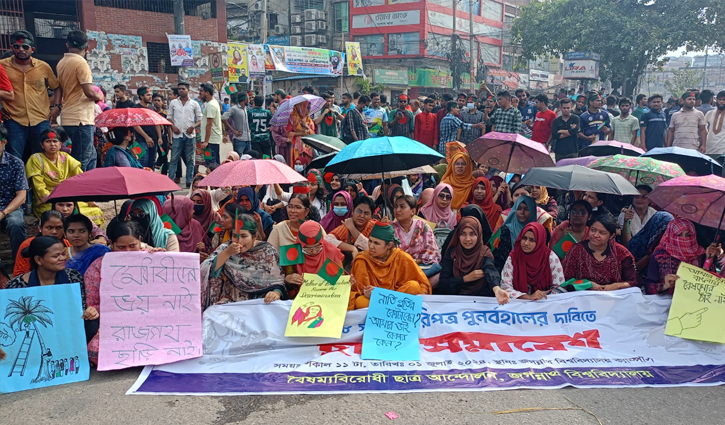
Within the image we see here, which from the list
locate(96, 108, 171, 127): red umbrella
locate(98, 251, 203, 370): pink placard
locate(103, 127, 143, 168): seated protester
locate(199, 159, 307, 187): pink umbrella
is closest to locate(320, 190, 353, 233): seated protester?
locate(199, 159, 307, 187): pink umbrella

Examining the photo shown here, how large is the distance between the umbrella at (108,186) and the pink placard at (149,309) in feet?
1.90

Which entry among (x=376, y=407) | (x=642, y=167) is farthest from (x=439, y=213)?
(x=376, y=407)

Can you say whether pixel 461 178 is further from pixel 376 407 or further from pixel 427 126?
pixel 427 126

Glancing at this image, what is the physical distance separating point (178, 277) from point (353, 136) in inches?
248

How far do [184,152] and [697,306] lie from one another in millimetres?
8002

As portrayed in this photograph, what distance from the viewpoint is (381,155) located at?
4934mm

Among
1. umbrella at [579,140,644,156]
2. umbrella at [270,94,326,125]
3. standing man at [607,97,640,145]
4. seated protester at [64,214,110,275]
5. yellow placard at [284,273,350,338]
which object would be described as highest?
umbrella at [270,94,326,125]

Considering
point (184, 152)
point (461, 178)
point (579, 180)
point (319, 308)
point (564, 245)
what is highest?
point (579, 180)

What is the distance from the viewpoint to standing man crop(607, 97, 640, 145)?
999 cm

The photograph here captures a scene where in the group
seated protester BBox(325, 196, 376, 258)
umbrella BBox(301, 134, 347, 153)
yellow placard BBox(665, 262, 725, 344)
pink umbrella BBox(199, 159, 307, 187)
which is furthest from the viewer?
umbrella BBox(301, 134, 347, 153)

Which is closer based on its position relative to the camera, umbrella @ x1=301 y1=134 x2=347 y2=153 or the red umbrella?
the red umbrella

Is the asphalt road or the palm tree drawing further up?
the palm tree drawing

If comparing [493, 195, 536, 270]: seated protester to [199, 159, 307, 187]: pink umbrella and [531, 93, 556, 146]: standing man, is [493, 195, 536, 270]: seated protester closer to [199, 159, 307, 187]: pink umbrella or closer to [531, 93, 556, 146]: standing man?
[199, 159, 307, 187]: pink umbrella

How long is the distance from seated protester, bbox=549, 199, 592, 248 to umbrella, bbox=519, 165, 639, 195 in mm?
353
